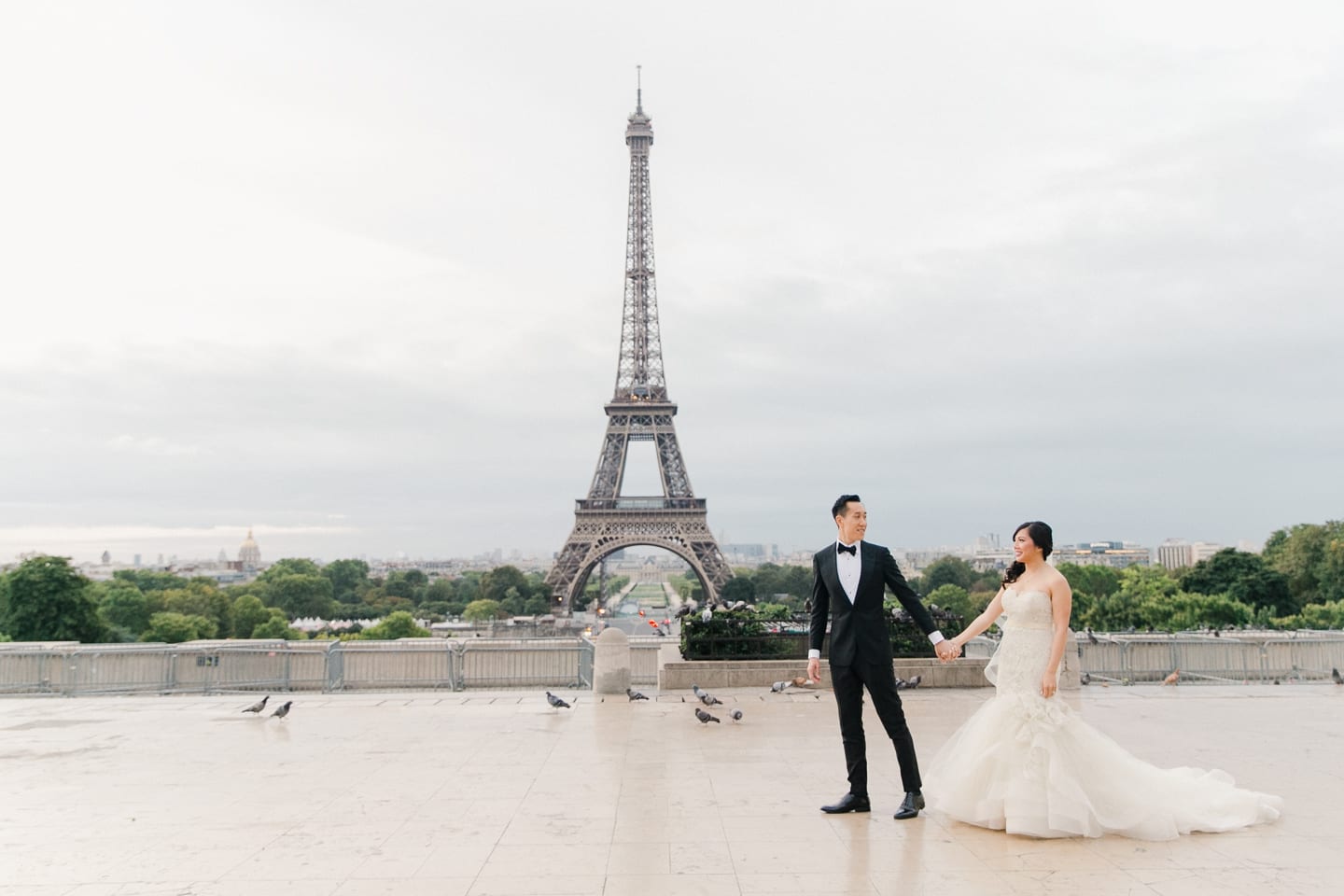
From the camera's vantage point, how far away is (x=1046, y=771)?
7098 millimetres

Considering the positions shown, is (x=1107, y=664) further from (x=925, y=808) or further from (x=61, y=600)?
(x=61, y=600)

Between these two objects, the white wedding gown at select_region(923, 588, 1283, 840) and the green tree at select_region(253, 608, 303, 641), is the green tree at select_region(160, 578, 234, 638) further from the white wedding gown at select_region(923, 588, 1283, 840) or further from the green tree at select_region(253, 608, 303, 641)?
the white wedding gown at select_region(923, 588, 1283, 840)

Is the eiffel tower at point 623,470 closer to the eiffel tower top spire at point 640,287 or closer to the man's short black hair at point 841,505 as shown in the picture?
the eiffel tower top spire at point 640,287

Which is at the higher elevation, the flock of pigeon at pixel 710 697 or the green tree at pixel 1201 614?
the flock of pigeon at pixel 710 697

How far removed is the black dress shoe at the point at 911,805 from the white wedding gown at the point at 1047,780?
0.15 m

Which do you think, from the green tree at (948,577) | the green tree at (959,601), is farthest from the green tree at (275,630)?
the green tree at (948,577)

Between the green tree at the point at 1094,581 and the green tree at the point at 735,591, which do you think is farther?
the green tree at the point at 1094,581

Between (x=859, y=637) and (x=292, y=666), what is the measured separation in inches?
483

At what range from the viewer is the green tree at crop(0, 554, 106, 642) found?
46.8 m

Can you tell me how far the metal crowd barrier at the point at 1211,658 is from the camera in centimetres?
1700

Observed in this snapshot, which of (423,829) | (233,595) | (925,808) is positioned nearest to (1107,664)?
(925,808)

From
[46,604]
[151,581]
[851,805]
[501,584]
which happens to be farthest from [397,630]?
[151,581]

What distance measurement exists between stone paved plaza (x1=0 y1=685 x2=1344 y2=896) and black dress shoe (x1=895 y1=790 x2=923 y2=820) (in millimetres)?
156

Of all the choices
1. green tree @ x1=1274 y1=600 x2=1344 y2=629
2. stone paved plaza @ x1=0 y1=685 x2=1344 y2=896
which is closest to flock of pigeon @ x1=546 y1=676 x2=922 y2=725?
stone paved plaza @ x1=0 y1=685 x2=1344 y2=896
